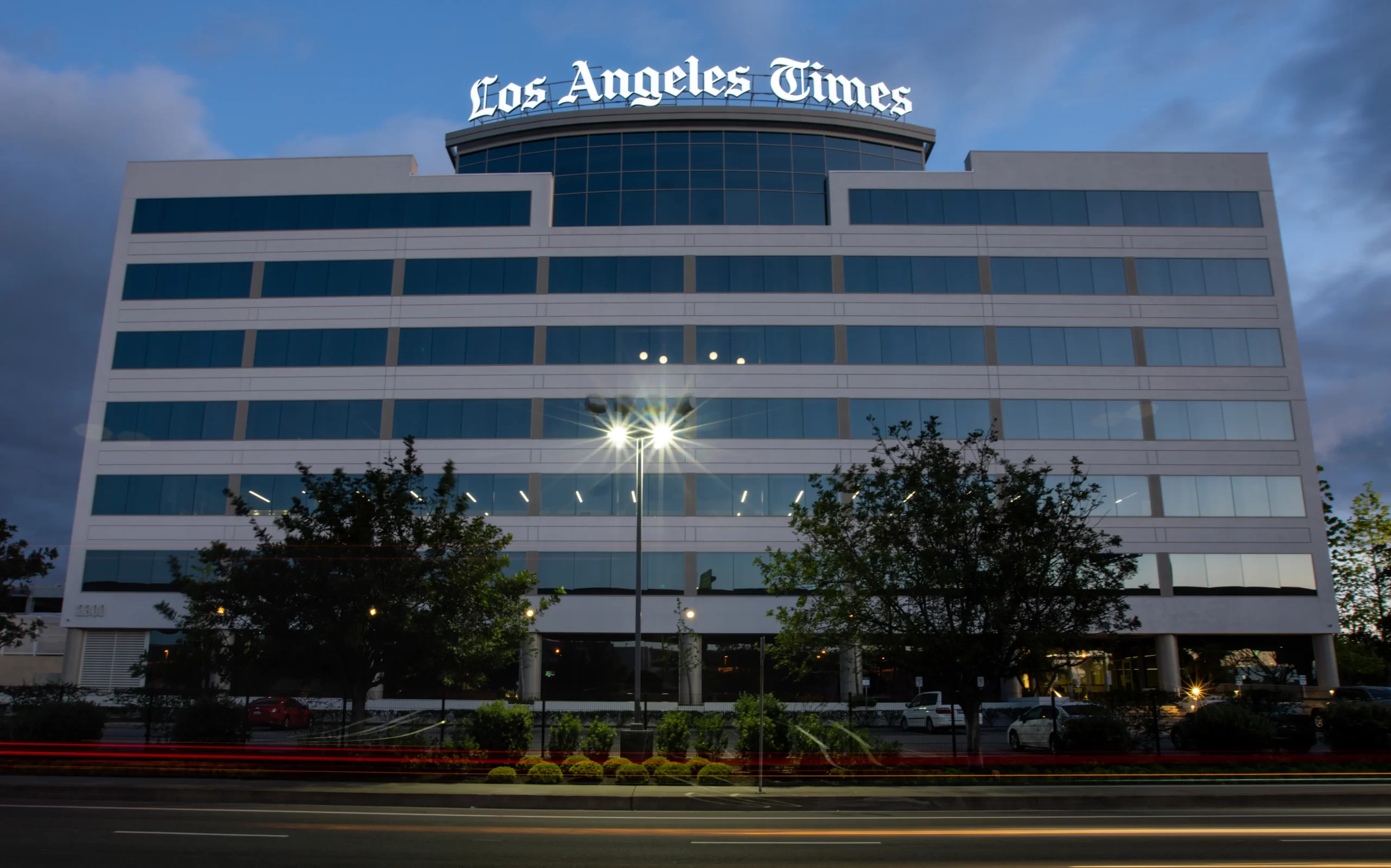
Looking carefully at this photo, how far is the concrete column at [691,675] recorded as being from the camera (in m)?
41.7

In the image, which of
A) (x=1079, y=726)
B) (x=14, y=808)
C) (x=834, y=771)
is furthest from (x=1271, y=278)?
(x=14, y=808)

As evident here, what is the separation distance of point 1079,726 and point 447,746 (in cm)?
1481

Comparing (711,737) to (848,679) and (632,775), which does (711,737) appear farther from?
(848,679)

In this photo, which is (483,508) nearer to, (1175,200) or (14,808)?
(14,808)

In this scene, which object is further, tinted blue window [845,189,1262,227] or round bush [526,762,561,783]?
tinted blue window [845,189,1262,227]

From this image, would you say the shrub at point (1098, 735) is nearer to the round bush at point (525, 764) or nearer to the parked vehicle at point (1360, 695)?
the parked vehicle at point (1360, 695)

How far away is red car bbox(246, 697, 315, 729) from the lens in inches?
1164

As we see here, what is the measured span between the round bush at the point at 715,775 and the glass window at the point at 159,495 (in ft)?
103

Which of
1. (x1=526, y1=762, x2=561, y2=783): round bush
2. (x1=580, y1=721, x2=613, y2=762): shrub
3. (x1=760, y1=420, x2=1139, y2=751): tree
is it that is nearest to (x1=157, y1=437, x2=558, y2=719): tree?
(x1=580, y1=721, x2=613, y2=762): shrub

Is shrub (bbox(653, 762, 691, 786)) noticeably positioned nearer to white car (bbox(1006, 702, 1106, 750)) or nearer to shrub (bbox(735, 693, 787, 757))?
shrub (bbox(735, 693, 787, 757))

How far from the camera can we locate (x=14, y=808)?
15.8 metres

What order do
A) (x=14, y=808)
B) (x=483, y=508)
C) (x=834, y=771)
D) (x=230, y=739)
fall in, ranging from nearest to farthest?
(x=14, y=808)
(x=834, y=771)
(x=230, y=739)
(x=483, y=508)

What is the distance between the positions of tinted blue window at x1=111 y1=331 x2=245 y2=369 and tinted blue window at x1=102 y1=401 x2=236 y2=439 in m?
1.85

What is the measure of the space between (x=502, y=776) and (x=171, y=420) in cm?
3248
